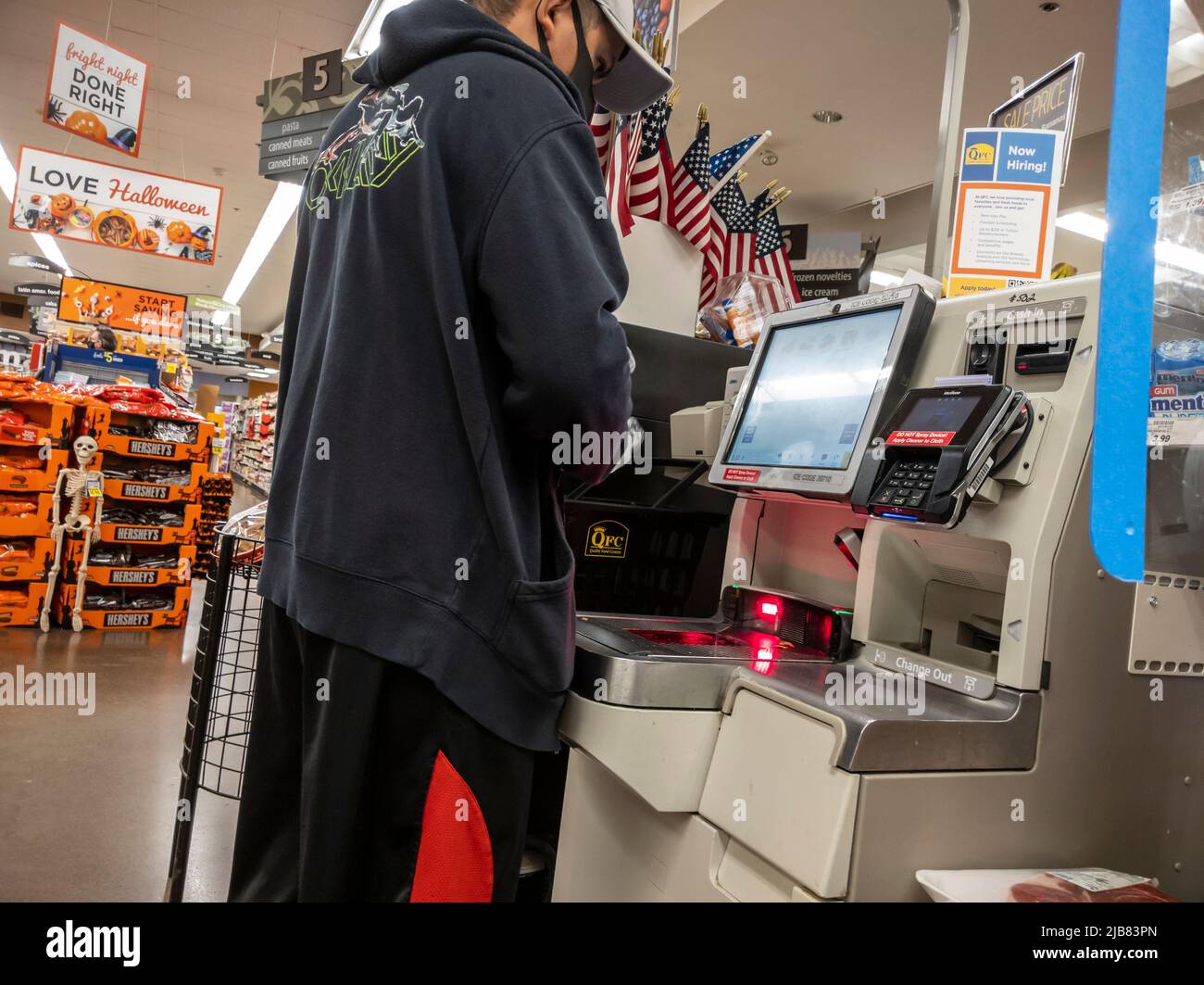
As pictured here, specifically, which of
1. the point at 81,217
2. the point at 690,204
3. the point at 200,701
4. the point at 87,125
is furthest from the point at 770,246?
the point at 81,217

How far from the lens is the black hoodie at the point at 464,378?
111 cm

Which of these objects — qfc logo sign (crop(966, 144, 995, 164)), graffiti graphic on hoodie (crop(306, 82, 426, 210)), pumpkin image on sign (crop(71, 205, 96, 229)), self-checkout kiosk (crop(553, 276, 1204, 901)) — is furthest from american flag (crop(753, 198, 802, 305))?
pumpkin image on sign (crop(71, 205, 96, 229))

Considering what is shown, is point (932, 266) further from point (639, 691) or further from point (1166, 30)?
point (639, 691)

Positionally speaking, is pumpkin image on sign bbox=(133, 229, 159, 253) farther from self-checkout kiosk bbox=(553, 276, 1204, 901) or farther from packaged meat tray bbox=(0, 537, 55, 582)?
self-checkout kiosk bbox=(553, 276, 1204, 901)

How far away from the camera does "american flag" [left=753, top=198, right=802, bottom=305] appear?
312 cm

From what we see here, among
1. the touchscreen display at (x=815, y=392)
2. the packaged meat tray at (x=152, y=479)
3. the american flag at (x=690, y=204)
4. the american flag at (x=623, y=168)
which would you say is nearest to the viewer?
the touchscreen display at (x=815, y=392)

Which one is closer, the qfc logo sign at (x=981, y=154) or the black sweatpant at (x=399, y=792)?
the black sweatpant at (x=399, y=792)

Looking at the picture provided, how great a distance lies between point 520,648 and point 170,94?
8.18 m

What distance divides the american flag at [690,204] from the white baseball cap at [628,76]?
99 cm

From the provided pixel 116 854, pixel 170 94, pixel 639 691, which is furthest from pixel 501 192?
pixel 170 94

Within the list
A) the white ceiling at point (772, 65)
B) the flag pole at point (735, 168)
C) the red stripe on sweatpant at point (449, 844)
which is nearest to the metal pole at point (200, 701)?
A: the red stripe on sweatpant at point (449, 844)

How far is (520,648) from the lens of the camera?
115cm

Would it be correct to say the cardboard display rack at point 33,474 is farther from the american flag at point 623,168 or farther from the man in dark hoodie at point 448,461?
the man in dark hoodie at point 448,461

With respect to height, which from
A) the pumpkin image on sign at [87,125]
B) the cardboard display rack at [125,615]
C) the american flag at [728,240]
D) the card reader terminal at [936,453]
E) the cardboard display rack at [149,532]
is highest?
the pumpkin image on sign at [87,125]
